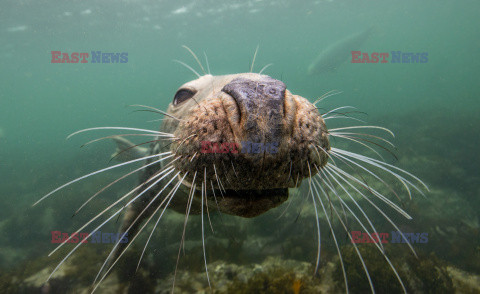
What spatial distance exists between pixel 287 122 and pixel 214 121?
47 cm

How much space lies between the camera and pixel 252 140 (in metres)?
1.41

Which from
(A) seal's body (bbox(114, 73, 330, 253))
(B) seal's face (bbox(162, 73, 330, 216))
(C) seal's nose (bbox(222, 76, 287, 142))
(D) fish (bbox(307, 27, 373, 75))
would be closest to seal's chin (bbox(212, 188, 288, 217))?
(A) seal's body (bbox(114, 73, 330, 253))

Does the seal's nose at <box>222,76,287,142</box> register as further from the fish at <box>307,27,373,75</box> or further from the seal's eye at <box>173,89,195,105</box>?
the fish at <box>307,27,373,75</box>

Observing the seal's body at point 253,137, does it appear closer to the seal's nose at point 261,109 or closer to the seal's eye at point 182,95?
the seal's nose at point 261,109

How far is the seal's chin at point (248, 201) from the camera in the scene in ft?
6.10

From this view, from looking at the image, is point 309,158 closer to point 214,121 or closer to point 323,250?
point 214,121

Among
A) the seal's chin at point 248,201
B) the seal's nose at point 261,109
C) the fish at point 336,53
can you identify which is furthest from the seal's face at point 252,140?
the fish at point 336,53

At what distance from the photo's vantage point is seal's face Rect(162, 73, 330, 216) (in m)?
1.44

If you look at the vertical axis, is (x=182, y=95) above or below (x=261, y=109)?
above

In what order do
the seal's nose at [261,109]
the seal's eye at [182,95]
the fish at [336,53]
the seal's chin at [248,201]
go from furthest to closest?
the fish at [336,53]
the seal's eye at [182,95]
the seal's chin at [248,201]
the seal's nose at [261,109]

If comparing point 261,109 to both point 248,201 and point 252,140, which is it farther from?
point 248,201

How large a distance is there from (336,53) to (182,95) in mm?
22798

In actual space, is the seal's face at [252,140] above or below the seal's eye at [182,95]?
below

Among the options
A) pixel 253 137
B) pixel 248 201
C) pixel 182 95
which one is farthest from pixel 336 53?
pixel 253 137
